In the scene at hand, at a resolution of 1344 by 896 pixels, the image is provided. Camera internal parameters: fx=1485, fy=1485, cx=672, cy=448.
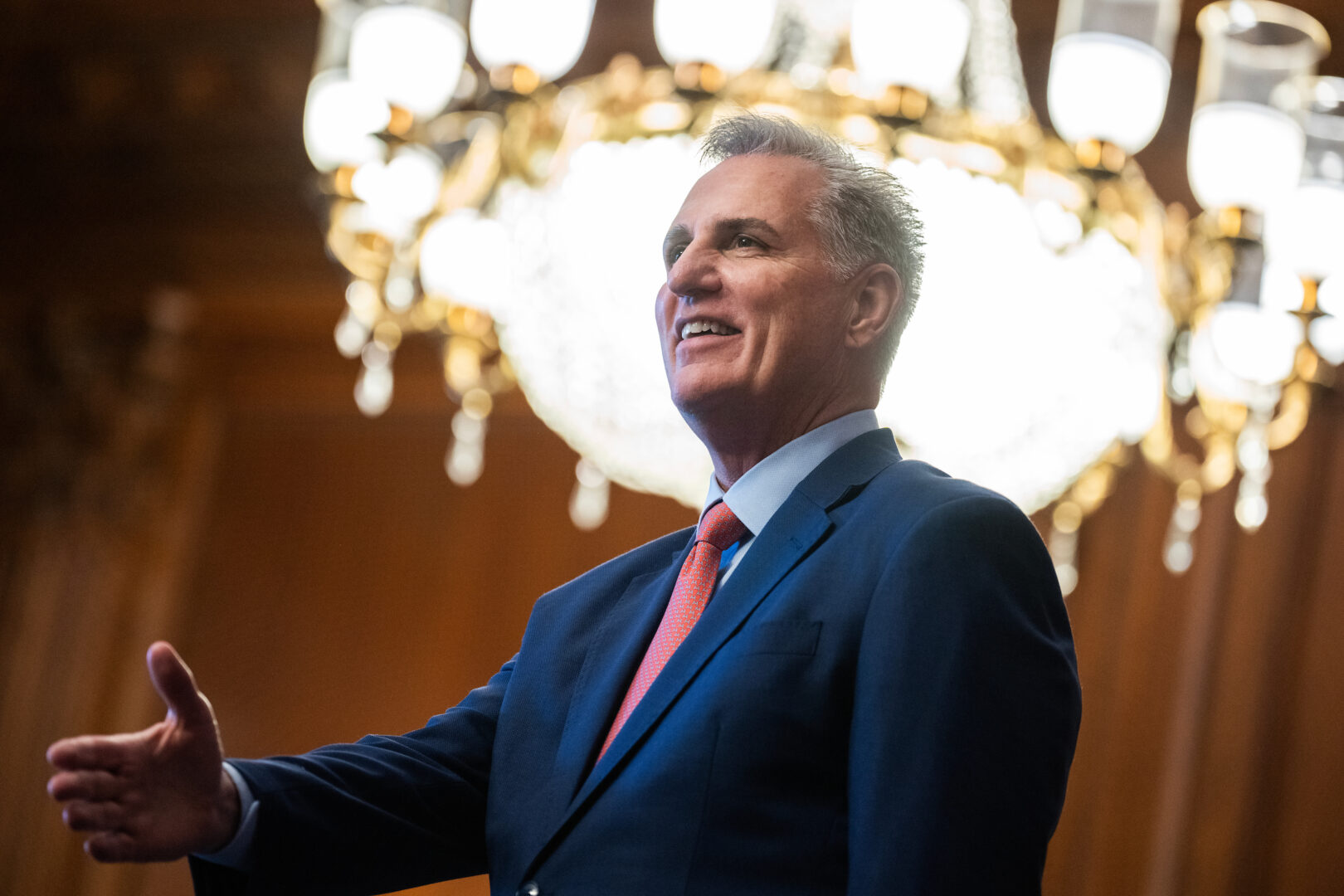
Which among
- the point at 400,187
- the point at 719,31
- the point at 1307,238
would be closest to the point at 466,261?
the point at 400,187

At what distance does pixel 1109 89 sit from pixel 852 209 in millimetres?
1452

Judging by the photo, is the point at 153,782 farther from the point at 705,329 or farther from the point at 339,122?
the point at 339,122

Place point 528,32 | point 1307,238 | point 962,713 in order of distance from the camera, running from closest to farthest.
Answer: point 962,713 → point 528,32 → point 1307,238

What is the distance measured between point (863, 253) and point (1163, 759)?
320 cm

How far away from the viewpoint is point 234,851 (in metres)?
1.37

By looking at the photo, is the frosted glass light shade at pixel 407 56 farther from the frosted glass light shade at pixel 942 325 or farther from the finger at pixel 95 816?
the finger at pixel 95 816

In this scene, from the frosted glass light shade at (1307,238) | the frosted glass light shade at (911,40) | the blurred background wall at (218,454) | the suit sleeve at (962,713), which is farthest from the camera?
the blurred background wall at (218,454)

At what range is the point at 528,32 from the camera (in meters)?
2.99

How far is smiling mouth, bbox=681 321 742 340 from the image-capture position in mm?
1583

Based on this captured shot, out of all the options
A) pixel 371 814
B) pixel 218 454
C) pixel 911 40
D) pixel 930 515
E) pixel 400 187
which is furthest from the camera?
pixel 218 454

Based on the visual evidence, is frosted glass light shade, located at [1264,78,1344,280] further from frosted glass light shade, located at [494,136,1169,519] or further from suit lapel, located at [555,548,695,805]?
suit lapel, located at [555,548,695,805]

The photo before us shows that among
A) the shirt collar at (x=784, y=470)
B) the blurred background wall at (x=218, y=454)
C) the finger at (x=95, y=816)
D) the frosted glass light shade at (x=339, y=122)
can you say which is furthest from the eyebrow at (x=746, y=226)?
the blurred background wall at (x=218, y=454)

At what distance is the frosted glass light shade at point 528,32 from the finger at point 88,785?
2038mm

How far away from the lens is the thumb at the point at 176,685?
123 centimetres
